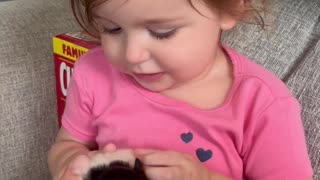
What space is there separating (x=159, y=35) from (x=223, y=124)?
0.52 feet

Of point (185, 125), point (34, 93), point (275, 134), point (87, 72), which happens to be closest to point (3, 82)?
point (34, 93)

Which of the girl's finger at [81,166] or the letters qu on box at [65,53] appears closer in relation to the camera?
the girl's finger at [81,166]

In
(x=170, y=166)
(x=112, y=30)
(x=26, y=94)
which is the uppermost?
(x=112, y=30)

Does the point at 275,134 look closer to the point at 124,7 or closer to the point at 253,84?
the point at 253,84

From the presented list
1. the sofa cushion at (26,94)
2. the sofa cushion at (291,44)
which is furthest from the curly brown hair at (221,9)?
the sofa cushion at (26,94)

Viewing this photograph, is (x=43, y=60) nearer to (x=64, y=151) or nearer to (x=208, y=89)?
(x=64, y=151)

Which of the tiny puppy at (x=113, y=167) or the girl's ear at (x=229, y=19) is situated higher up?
the girl's ear at (x=229, y=19)

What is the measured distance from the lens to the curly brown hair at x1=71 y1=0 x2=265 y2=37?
28.9 inches

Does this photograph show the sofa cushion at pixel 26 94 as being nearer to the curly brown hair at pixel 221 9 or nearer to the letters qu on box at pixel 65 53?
the letters qu on box at pixel 65 53

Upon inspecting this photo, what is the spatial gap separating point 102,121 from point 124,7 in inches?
8.2

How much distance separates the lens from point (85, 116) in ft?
2.86

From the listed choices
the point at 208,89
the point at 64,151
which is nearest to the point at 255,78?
the point at 208,89

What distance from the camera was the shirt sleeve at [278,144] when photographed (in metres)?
0.77

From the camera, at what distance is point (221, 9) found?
75cm
